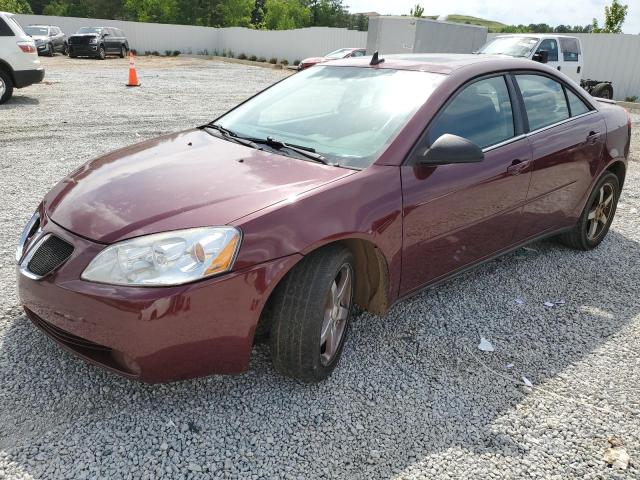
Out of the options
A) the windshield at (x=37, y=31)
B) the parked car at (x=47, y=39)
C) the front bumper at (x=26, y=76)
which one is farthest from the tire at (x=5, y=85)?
the windshield at (x=37, y=31)

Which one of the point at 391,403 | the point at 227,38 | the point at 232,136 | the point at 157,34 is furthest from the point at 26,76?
the point at 227,38

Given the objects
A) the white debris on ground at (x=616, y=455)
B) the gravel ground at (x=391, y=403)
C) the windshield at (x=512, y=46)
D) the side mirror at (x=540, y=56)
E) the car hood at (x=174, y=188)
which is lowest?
the white debris on ground at (x=616, y=455)

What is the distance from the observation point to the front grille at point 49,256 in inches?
91.5

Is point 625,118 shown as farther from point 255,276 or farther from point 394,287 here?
point 255,276

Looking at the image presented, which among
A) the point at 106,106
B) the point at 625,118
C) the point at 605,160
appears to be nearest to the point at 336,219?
the point at 605,160

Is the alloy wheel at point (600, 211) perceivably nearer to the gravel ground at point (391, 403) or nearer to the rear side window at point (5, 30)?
the gravel ground at point (391, 403)

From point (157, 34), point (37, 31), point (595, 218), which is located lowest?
point (595, 218)

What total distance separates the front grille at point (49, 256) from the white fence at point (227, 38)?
28781 millimetres

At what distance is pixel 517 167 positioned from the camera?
3.47 metres

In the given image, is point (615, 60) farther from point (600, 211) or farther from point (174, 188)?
point (174, 188)

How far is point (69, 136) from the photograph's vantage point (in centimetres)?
836

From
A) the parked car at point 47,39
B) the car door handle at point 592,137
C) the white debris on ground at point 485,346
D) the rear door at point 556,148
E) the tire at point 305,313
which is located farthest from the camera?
the parked car at point 47,39

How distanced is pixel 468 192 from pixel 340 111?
0.91 metres

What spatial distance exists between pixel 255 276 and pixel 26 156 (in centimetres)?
604
